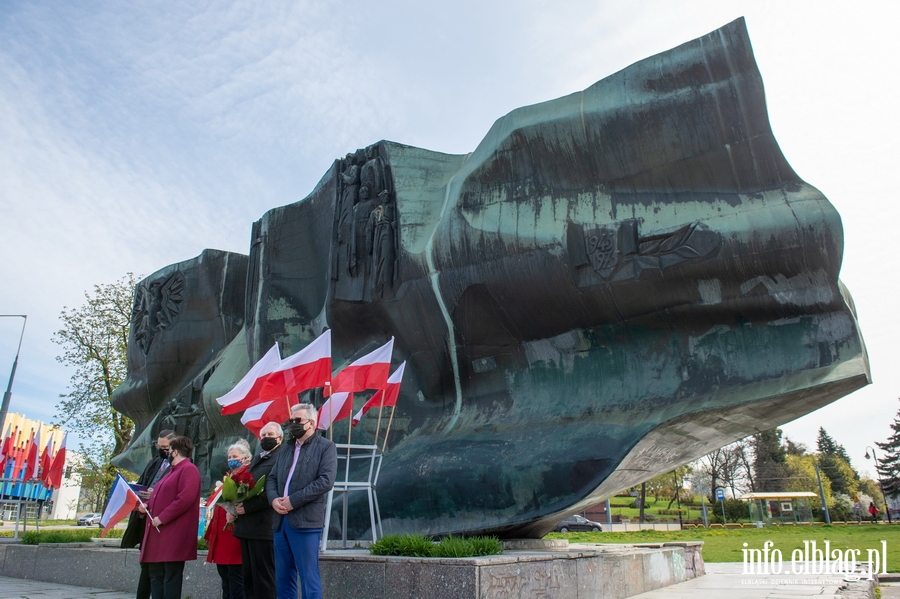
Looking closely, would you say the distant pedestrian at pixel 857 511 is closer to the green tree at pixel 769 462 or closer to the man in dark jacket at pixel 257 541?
the green tree at pixel 769 462

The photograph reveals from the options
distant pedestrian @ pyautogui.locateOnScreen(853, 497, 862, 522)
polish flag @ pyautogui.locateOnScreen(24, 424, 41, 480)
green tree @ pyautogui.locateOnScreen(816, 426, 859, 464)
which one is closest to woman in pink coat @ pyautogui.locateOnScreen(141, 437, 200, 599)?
polish flag @ pyautogui.locateOnScreen(24, 424, 41, 480)

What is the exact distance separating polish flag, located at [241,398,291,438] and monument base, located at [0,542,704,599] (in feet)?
6.16

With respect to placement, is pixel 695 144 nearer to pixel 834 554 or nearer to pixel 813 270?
pixel 813 270

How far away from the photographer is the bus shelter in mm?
34312

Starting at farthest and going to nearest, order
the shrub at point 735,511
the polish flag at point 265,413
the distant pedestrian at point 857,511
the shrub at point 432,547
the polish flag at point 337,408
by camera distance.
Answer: the distant pedestrian at point 857,511 < the shrub at point 735,511 < the polish flag at point 265,413 < the polish flag at point 337,408 < the shrub at point 432,547

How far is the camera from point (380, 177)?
11859mm

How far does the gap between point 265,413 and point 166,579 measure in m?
3.56

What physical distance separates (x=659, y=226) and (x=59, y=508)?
67852 mm

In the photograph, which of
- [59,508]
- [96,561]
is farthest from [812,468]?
[59,508]

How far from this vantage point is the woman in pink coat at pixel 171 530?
16.4ft

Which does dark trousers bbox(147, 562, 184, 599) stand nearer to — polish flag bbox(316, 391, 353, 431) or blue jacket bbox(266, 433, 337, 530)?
blue jacket bbox(266, 433, 337, 530)

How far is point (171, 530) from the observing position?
16.5 ft

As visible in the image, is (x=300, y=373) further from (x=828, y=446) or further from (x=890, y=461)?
(x=828, y=446)

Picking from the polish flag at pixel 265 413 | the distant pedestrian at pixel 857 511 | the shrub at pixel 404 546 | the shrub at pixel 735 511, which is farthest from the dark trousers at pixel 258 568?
the distant pedestrian at pixel 857 511
